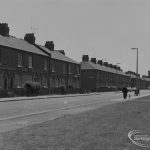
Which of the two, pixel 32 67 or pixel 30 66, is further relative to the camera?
pixel 32 67

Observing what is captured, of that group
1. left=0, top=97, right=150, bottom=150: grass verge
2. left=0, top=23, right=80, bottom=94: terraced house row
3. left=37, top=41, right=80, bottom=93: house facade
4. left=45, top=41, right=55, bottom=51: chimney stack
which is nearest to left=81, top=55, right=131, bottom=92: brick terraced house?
left=37, top=41, right=80, bottom=93: house facade

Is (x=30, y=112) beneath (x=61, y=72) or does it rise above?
beneath

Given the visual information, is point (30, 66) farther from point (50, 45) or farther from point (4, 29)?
point (50, 45)

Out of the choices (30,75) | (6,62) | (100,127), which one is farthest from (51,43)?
(100,127)

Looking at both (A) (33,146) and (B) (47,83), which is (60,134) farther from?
(B) (47,83)

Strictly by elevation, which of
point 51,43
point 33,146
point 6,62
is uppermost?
point 51,43

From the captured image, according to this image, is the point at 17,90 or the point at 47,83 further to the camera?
the point at 47,83

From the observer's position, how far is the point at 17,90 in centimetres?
4916

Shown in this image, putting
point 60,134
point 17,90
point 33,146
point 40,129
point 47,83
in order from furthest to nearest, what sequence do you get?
point 47,83, point 17,90, point 40,129, point 60,134, point 33,146

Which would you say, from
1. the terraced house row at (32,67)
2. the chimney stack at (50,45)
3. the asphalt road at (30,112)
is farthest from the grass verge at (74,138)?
the chimney stack at (50,45)

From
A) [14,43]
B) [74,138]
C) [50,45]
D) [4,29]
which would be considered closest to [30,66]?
[14,43]

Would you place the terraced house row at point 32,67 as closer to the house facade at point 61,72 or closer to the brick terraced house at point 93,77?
the house facade at point 61,72

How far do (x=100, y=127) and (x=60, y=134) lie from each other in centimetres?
207

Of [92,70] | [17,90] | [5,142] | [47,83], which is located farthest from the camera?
[92,70]
